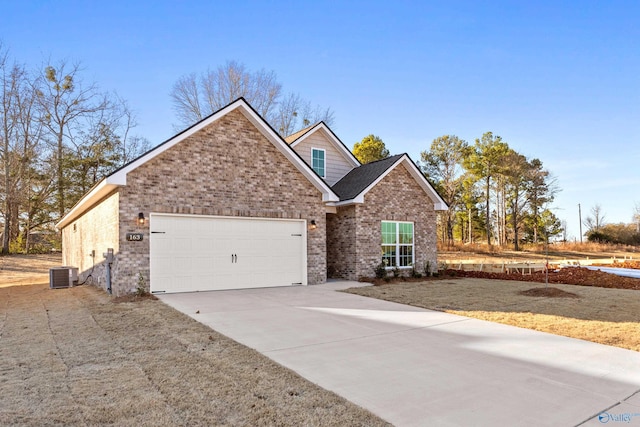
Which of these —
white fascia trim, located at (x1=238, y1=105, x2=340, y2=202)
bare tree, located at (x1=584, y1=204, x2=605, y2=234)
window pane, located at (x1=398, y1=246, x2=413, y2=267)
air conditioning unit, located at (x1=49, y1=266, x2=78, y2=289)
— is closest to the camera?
white fascia trim, located at (x1=238, y1=105, x2=340, y2=202)

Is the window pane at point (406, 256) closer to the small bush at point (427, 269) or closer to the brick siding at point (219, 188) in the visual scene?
the small bush at point (427, 269)

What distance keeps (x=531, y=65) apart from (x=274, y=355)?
17088 millimetres

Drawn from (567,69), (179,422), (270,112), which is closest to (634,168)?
(567,69)

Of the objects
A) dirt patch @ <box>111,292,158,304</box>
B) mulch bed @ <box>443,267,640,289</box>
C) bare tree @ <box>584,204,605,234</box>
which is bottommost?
mulch bed @ <box>443,267,640,289</box>

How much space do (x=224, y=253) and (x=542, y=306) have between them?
28.2ft

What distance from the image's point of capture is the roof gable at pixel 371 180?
15.3 m

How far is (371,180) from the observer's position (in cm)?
1564

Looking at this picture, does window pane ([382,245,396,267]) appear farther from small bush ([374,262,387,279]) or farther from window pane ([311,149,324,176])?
window pane ([311,149,324,176])

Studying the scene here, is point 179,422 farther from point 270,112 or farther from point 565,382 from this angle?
point 270,112

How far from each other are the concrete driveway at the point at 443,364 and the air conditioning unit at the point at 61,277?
871 centimetres

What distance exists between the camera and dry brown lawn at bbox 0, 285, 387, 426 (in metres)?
3.53

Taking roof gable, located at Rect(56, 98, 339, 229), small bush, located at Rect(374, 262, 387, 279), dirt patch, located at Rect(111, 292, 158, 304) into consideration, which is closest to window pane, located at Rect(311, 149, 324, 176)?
roof gable, located at Rect(56, 98, 339, 229)

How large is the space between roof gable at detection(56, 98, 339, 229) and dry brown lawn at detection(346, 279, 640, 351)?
4151mm

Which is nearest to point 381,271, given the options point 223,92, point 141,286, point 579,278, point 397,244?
point 397,244
